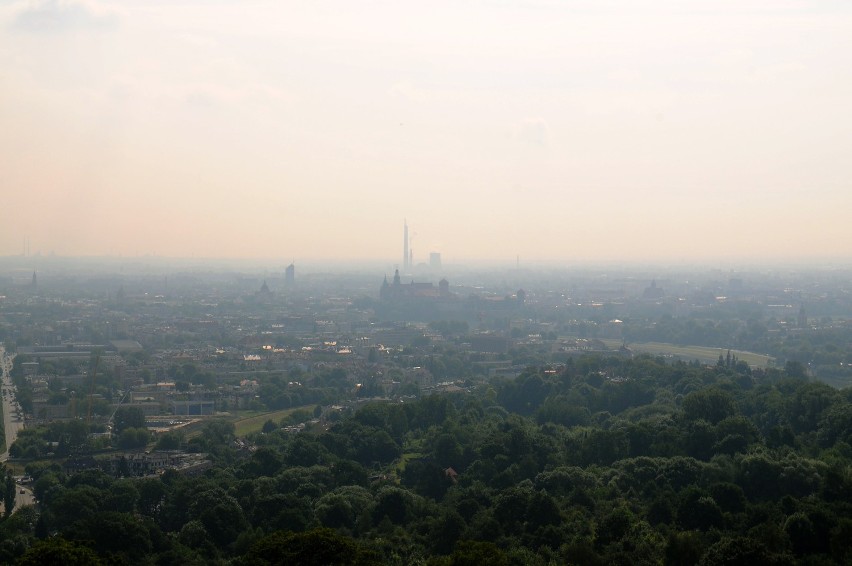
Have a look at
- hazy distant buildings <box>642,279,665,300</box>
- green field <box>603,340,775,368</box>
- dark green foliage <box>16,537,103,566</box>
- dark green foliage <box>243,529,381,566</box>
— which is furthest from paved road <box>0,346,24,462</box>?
hazy distant buildings <box>642,279,665,300</box>

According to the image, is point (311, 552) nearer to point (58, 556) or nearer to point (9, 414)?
point (58, 556)

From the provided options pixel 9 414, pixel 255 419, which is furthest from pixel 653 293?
pixel 9 414

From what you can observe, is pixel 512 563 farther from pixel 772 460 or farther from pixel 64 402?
pixel 64 402

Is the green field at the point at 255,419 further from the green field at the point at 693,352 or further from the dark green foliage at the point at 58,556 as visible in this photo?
the green field at the point at 693,352

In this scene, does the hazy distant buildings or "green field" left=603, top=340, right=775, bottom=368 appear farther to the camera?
the hazy distant buildings

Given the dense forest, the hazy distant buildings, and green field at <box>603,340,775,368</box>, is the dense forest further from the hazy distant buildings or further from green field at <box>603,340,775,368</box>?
the hazy distant buildings

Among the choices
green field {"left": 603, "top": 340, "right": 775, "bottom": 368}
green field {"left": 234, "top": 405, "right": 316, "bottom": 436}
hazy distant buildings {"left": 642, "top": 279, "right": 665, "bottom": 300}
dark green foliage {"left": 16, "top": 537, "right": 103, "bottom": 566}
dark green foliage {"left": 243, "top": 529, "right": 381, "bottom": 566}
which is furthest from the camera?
hazy distant buildings {"left": 642, "top": 279, "right": 665, "bottom": 300}

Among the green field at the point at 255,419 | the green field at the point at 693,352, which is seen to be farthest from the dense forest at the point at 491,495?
the green field at the point at 693,352
